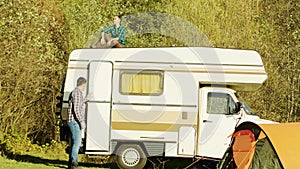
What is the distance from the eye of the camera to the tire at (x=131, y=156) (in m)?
14.4

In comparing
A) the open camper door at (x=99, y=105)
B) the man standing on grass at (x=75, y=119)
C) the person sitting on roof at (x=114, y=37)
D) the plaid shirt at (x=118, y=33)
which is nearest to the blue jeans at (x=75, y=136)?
the man standing on grass at (x=75, y=119)

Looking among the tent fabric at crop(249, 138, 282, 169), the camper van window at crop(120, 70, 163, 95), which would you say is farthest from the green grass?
the tent fabric at crop(249, 138, 282, 169)

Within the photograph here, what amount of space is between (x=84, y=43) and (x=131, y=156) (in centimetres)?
486

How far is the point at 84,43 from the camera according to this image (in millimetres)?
18203

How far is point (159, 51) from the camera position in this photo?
14227 mm

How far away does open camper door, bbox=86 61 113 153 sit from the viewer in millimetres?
14188

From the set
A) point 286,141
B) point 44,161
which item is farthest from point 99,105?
point 286,141

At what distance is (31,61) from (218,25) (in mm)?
5336

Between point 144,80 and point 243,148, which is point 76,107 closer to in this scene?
point 144,80

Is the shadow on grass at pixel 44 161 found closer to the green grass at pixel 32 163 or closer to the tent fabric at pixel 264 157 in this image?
the green grass at pixel 32 163

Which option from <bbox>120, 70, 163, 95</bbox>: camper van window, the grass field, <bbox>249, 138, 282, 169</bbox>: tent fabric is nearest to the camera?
<bbox>249, 138, 282, 169</bbox>: tent fabric

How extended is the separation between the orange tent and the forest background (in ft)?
26.8

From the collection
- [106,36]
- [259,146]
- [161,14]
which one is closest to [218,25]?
[161,14]

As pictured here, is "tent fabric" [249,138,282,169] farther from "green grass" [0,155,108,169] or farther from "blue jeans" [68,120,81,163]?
"green grass" [0,155,108,169]
